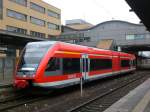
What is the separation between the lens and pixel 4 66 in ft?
→ 79.8

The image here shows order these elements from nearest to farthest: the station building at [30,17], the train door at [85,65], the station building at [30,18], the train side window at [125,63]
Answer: the train door at [85,65] < the train side window at [125,63] < the station building at [30,18] < the station building at [30,17]

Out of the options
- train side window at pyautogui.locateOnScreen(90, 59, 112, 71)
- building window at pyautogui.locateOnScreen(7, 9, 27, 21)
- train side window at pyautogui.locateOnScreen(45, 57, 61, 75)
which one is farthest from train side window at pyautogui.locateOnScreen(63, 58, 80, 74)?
building window at pyautogui.locateOnScreen(7, 9, 27, 21)

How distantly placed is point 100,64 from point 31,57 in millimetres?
9043

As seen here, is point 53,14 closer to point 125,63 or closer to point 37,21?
point 37,21

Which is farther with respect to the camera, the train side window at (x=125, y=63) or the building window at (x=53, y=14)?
the building window at (x=53, y=14)

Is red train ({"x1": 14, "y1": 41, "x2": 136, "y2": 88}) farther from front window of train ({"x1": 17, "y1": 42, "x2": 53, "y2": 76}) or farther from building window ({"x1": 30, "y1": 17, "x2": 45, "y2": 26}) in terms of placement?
building window ({"x1": 30, "y1": 17, "x2": 45, "y2": 26})

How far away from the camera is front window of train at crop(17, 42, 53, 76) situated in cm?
1572

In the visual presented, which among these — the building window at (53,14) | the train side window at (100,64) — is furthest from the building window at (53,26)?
the train side window at (100,64)

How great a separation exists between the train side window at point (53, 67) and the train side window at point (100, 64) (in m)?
5.73

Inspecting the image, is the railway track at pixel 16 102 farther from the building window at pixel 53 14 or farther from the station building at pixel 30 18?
the building window at pixel 53 14

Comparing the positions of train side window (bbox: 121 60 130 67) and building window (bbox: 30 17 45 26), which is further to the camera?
building window (bbox: 30 17 45 26)

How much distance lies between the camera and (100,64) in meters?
24.5

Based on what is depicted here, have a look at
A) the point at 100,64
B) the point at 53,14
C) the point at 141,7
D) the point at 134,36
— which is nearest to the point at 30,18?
the point at 53,14

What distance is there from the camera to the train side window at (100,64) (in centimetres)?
2248
